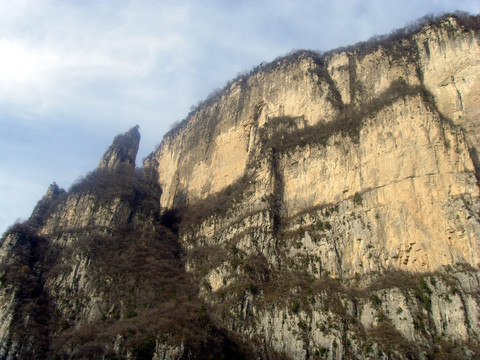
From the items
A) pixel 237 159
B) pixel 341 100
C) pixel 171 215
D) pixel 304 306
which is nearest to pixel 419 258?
pixel 304 306

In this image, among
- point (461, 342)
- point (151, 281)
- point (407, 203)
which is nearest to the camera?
point (461, 342)

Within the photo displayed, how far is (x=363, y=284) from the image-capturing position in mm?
33969

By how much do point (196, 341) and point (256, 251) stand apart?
10.4 meters

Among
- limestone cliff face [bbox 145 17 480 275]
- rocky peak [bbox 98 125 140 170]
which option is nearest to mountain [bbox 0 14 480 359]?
limestone cliff face [bbox 145 17 480 275]

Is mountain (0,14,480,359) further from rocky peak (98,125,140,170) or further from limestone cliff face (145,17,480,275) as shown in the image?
rocky peak (98,125,140,170)

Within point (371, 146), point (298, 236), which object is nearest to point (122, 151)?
point (298, 236)

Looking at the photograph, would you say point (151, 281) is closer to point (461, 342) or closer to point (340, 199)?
point (340, 199)

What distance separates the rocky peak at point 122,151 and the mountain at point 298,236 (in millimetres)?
7225

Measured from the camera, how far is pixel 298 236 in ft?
132

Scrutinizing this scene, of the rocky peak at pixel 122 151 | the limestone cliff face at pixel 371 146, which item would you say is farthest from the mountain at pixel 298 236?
the rocky peak at pixel 122 151

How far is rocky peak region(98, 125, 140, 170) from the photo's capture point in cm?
6606

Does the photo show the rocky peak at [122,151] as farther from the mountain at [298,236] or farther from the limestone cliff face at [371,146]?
the limestone cliff face at [371,146]

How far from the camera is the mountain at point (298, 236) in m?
31.7

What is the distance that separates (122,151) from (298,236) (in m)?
38.3
